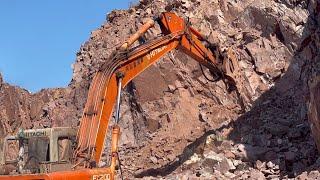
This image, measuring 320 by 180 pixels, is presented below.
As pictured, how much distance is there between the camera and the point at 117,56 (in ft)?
39.4

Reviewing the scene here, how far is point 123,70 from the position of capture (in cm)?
1220

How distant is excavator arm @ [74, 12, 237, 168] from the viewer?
10398mm

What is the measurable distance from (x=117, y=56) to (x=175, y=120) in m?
7.31

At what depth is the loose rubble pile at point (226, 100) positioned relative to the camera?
14.0 meters

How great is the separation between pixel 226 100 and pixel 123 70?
728cm

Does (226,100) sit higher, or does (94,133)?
(226,100)

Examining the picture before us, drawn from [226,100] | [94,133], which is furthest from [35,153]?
[226,100]

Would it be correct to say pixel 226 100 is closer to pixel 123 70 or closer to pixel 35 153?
pixel 123 70

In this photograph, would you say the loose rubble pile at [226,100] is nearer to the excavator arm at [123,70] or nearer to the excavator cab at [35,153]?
the excavator arm at [123,70]

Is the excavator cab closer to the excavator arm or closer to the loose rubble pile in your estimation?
the excavator arm

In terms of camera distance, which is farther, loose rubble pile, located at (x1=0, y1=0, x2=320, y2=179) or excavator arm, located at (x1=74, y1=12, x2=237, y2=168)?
loose rubble pile, located at (x1=0, y1=0, x2=320, y2=179)

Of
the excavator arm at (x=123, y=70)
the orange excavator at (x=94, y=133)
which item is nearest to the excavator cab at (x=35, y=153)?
the orange excavator at (x=94, y=133)

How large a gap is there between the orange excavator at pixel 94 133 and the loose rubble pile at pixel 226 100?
3.43m

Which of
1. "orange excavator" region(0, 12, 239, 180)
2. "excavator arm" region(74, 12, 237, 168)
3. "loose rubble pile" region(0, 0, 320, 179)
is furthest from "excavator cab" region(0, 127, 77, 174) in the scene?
"loose rubble pile" region(0, 0, 320, 179)
